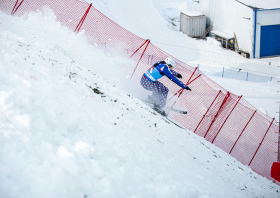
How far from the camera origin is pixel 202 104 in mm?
7254

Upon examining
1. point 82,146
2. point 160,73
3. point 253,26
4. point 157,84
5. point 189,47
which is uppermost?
point 253,26

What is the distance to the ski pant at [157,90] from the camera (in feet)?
23.1

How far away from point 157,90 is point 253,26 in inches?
589

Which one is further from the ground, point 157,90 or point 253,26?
point 253,26

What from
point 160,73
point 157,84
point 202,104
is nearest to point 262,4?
point 202,104

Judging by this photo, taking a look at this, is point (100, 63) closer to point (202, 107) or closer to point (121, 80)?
point (121, 80)

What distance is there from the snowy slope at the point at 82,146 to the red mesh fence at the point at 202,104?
7.62 feet

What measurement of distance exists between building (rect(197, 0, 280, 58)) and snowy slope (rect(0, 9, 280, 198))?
54.5ft

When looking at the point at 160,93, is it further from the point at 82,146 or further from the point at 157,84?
the point at 82,146

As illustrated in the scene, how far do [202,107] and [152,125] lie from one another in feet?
11.1

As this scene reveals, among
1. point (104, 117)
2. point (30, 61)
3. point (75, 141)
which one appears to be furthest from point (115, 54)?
point (75, 141)

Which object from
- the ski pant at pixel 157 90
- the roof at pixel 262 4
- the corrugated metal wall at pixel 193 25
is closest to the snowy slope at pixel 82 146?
the ski pant at pixel 157 90

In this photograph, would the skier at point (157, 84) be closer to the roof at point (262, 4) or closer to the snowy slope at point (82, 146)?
the snowy slope at point (82, 146)

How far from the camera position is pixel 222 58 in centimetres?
1795
